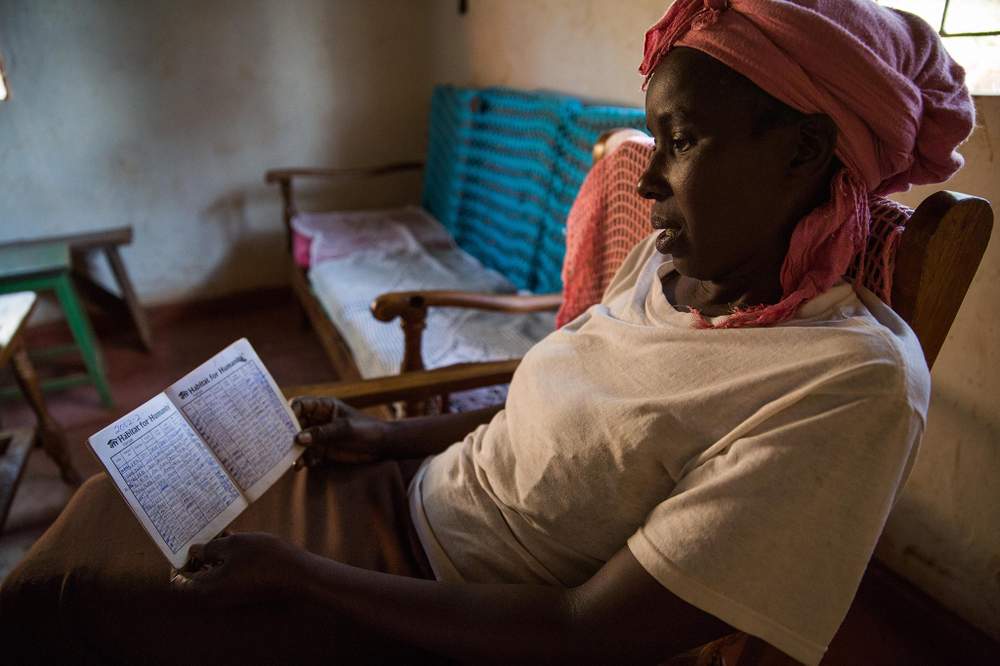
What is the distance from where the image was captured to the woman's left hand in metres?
0.77

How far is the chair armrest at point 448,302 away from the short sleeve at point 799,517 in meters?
1.07

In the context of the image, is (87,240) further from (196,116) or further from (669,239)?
(669,239)

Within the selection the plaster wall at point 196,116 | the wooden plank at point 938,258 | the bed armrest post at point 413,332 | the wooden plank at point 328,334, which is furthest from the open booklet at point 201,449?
the plaster wall at point 196,116

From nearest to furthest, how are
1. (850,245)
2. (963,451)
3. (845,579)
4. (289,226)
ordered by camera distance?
(845,579)
(850,245)
(963,451)
(289,226)

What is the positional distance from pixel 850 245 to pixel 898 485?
0.90 feet

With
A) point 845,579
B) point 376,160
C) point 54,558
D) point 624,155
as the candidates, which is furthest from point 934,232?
point 376,160

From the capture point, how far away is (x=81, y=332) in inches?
102

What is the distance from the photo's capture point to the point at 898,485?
602mm

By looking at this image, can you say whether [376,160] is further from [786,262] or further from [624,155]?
[786,262]

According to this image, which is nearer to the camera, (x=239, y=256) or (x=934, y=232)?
(x=934, y=232)

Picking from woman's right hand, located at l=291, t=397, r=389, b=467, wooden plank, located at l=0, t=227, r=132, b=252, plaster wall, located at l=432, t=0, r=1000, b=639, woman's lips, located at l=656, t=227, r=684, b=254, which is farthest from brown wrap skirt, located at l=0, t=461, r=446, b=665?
wooden plank, located at l=0, t=227, r=132, b=252

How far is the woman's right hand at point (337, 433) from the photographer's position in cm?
107

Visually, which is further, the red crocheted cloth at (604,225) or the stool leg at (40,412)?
the stool leg at (40,412)

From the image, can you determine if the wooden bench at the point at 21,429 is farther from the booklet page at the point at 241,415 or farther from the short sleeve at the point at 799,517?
the short sleeve at the point at 799,517
